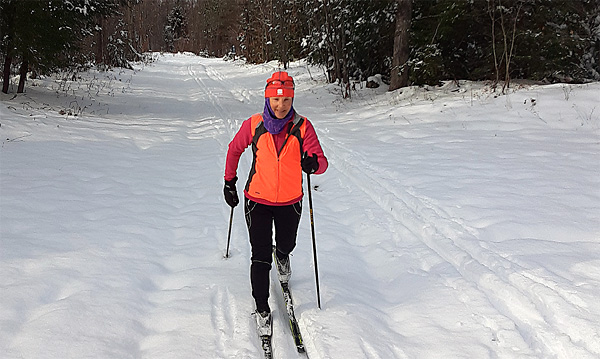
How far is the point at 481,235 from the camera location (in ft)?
17.0

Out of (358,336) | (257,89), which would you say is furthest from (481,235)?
(257,89)

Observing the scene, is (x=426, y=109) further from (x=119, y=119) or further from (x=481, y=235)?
(x=119, y=119)

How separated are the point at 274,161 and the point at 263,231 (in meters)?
0.58

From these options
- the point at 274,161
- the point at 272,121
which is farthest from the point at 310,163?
the point at 272,121

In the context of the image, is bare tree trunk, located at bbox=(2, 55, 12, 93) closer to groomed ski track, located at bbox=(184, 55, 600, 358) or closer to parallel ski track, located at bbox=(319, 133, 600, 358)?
groomed ski track, located at bbox=(184, 55, 600, 358)

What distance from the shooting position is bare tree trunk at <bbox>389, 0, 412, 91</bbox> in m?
14.8

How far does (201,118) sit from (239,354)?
37.2ft

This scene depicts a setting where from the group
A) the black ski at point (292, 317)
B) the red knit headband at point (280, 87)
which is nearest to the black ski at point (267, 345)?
the black ski at point (292, 317)

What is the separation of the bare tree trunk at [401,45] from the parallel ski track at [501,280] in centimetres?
975

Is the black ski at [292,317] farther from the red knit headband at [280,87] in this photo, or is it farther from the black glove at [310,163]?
the red knit headband at [280,87]

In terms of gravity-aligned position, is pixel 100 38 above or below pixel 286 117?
above

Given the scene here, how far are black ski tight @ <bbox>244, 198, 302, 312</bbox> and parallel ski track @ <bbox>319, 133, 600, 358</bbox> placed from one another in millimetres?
1985

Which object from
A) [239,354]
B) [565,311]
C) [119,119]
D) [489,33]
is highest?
[489,33]

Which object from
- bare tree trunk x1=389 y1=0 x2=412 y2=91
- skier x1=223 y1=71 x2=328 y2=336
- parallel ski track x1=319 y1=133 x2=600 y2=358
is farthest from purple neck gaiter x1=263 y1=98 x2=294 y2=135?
bare tree trunk x1=389 y1=0 x2=412 y2=91
